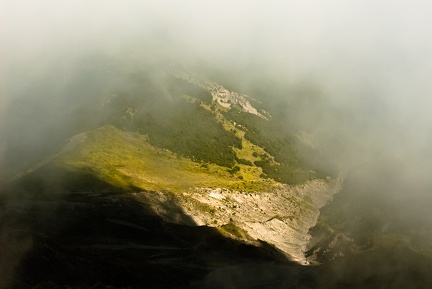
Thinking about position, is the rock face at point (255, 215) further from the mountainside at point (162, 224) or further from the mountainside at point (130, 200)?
the mountainside at point (162, 224)

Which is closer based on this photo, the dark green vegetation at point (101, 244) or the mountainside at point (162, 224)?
the dark green vegetation at point (101, 244)

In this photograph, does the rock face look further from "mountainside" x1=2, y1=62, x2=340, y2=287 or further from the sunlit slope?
the sunlit slope

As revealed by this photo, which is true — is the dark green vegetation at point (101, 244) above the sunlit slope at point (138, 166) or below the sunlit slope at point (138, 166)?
below

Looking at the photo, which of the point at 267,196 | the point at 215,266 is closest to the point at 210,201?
the point at 267,196

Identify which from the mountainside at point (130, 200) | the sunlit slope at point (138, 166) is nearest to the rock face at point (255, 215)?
the mountainside at point (130, 200)

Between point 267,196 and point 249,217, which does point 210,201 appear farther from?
point 267,196

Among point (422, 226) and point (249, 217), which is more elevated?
point (422, 226)
